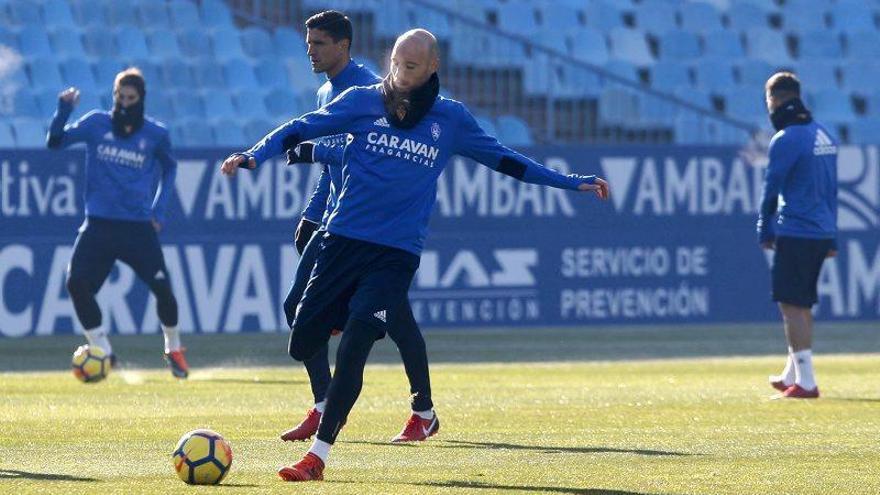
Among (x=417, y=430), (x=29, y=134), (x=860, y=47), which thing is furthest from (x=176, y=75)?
(x=417, y=430)

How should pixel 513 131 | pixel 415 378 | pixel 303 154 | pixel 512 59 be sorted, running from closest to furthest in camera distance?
pixel 303 154 → pixel 415 378 → pixel 513 131 → pixel 512 59

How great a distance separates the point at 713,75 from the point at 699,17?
124cm

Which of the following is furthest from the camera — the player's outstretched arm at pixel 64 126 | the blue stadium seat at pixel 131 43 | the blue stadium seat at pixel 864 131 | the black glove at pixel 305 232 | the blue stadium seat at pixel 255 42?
the blue stadium seat at pixel 864 131

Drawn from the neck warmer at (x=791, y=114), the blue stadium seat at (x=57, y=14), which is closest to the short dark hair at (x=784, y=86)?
the neck warmer at (x=791, y=114)

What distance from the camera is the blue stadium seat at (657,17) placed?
2711 centimetres

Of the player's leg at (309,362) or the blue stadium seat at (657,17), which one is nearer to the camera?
the player's leg at (309,362)

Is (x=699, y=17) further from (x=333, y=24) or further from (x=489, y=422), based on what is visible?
(x=333, y=24)

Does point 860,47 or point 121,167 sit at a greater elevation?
point 860,47

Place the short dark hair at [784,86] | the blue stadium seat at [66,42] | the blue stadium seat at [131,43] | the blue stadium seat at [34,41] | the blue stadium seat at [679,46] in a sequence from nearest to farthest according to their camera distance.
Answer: the short dark hair at [784,86] < the blue stadium seat at [34,41] < the blue stadium seat at [66,42] < the blue stadium seat at [131,43] < the blue stadium seat at [679,46]

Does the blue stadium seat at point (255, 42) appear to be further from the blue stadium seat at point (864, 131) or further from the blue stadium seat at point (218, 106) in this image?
the blue stadium seat at point (864, 131)

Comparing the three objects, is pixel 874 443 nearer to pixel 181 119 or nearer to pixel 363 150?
pixel 363 150

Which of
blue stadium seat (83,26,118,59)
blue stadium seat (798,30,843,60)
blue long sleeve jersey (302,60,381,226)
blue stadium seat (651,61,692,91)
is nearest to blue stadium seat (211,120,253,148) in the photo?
blue stadium seat (83,26,118,59)

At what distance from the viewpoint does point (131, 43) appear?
75.3ft

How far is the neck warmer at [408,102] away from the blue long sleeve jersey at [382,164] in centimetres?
3
